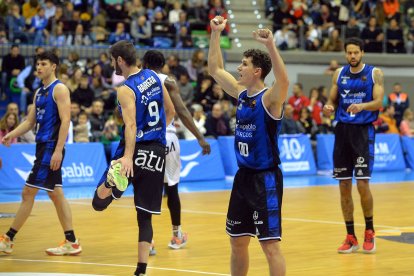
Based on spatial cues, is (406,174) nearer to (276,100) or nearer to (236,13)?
(236,13)

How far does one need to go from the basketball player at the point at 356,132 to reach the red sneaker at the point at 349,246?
0.16 m

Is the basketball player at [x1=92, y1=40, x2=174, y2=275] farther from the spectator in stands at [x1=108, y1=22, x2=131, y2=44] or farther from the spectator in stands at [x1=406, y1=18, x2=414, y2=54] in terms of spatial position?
the spectator in stands at [x1=406, y1=18, x2=414, y2=54]

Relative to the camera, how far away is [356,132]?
1198 cm

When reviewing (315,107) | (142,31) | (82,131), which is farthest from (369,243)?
(142,31)

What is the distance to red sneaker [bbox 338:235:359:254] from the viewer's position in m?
11.6

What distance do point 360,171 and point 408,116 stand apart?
47.2ft

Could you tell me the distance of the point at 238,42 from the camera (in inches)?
1193

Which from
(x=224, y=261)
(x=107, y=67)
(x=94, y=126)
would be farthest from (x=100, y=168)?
(x=224, y=261)

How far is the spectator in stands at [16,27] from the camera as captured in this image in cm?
2547

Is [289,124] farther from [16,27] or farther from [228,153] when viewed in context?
[16,27]

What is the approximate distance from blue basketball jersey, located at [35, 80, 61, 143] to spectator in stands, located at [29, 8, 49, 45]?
14.4 meters

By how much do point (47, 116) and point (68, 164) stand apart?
8.05 metres

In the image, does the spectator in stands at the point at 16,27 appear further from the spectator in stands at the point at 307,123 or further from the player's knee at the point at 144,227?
the player's knee at the point at 144,227

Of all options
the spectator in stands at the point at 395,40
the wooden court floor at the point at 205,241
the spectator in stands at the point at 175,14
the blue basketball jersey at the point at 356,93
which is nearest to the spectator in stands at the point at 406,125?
the spectator in stands at the point at 395,40
